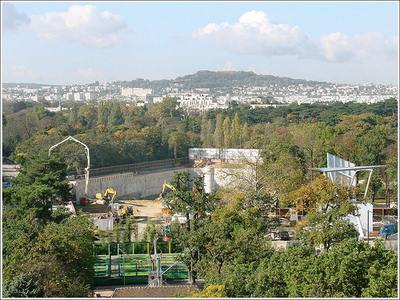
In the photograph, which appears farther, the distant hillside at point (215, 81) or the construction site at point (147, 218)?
the distant hillside at point (215, 81)

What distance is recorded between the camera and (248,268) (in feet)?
30.6

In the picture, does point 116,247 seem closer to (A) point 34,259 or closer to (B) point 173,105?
(A) point 34,259

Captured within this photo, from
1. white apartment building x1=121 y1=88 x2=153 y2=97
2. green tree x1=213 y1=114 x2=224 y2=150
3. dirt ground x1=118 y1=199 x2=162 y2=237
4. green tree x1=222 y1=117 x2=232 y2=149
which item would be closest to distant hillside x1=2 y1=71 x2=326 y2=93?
white apartment building x1=121 y1=88 x2=153 y2=97

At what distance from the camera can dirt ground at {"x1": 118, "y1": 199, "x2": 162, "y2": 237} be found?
19.7 m

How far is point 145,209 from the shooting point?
21.7 meters

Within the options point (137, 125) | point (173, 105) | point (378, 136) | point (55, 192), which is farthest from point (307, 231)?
point (173, 105)

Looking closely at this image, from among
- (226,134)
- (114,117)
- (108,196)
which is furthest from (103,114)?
(108,196)

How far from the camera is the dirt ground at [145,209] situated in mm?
19734

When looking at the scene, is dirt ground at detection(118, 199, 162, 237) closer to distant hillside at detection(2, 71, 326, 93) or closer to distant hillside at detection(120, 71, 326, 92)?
distant hillside at detection(2, 71, 326, 93)

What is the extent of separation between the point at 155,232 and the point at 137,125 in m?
23.1

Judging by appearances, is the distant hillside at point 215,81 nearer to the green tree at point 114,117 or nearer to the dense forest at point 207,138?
the green tree at point 114,117

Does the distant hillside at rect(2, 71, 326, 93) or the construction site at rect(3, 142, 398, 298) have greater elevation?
the distant hillside at rect(2, 71, 326, 93)

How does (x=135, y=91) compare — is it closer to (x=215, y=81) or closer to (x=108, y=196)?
(x=215, y=81)

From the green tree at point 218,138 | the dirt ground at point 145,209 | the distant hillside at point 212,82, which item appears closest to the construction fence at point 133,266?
the dirt ground at point 145,209
